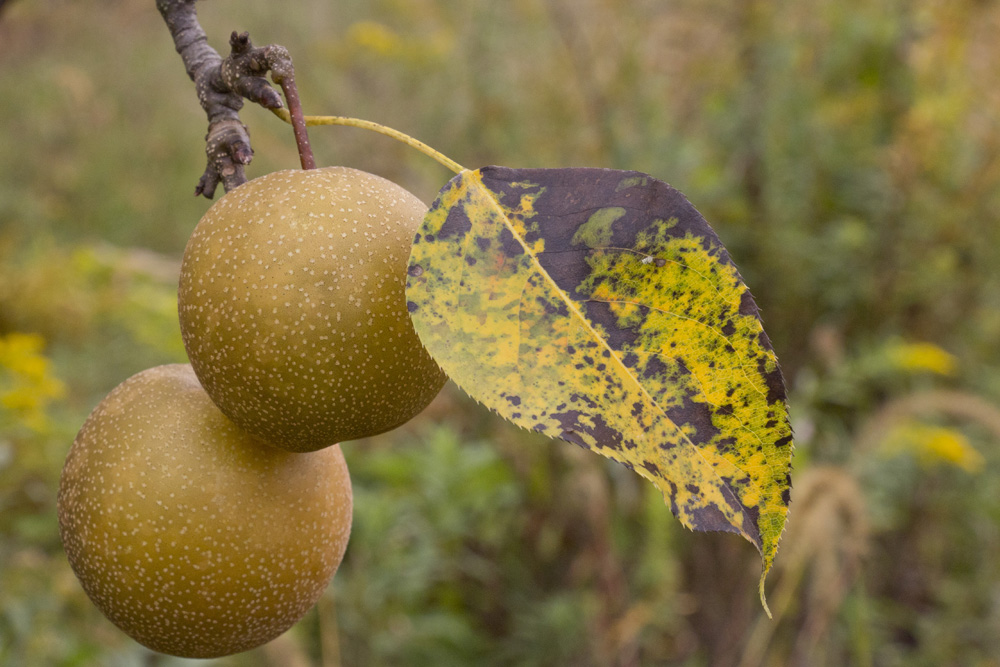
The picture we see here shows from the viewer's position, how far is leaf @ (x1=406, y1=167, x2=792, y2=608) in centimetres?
38

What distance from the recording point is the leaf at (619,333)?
0.38m

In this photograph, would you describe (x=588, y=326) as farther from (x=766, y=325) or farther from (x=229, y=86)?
(x=766, y=325)

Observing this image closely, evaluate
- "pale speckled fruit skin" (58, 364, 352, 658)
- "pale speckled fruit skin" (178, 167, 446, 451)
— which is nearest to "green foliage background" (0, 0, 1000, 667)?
"pale speckled fruit skin" (58, 364, 352, 658)

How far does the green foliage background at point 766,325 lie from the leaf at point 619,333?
3.37 feet

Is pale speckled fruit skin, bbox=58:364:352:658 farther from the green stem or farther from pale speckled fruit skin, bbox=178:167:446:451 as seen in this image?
the green stem

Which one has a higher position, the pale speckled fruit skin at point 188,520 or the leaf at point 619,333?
the leaf at point 619,333

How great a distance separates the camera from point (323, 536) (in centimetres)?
60

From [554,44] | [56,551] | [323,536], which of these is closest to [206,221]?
[323,536]

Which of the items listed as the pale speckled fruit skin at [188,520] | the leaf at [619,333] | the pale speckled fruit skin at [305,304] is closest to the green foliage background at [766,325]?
the pale speckled fruit skin at [188,520]

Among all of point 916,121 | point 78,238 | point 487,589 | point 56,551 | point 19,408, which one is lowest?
point 78,238

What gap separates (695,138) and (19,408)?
7.03 feet

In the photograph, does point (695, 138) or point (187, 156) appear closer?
point (695, 138)

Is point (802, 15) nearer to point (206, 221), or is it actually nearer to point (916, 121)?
point (916, 121)

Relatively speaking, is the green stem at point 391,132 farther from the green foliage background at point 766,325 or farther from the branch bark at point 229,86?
the green foliage background at point 766,325
